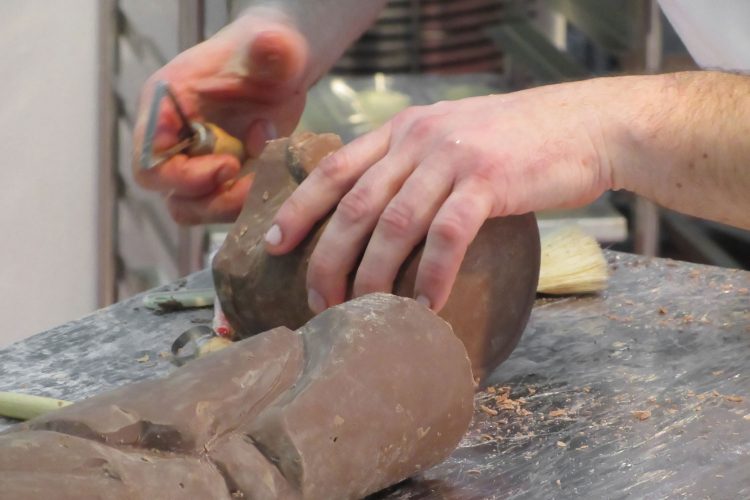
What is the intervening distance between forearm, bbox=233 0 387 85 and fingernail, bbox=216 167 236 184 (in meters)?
0.26

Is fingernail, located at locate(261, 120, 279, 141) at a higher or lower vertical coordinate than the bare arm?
lower

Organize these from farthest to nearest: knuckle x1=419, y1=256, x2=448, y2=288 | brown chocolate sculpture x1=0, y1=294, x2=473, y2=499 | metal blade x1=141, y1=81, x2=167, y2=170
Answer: metal blade x1=141, y1=81, x2=167, y2=170
knuckle x1=419, y1=256, x2=448, y2=288
brown chocolate sculpture x1=0, y1=294, x2=473, y2=499

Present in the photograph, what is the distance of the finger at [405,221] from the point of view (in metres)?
1.16

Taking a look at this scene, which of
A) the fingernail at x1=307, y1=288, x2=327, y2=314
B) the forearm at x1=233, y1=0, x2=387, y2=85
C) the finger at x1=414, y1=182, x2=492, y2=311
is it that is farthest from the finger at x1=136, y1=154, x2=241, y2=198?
the finger at x1=414, y1=182, x2=492, y2=311

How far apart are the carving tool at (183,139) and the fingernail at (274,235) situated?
1.08 ft

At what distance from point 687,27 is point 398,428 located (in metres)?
1.12

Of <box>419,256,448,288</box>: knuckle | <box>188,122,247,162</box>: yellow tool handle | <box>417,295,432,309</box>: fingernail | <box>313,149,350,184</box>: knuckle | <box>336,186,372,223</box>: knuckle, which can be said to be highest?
<box>313,149,350,184</box>: knuckle

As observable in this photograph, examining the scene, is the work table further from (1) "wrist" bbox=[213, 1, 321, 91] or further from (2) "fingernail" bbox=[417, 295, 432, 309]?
(1) "wrist" bbox=[213, 1, 321, 91]

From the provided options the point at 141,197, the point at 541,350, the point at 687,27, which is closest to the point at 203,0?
the point at 141,197

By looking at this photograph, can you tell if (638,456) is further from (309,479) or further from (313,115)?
(313,115)

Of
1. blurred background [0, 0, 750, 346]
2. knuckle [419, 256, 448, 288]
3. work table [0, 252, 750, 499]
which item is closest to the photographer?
work table [0, 252, 750, 499]

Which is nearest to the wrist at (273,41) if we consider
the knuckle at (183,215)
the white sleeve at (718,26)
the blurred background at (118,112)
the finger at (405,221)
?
the knuckle at (183,215)

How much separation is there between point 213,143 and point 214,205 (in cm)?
11

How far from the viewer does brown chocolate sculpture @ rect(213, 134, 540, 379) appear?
1.21 m
